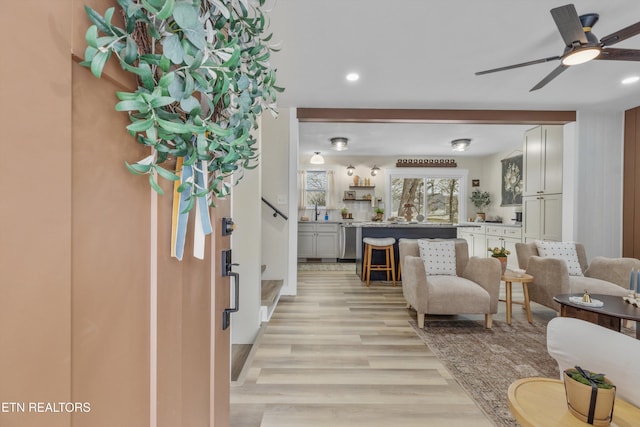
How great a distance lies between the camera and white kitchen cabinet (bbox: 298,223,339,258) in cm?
659

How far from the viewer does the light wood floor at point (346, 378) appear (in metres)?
1.65

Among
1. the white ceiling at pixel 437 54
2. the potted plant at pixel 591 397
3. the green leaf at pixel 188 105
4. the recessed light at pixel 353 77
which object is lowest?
the potted plant at pixel 591 397

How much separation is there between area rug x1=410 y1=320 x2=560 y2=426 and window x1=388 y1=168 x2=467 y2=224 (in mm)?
4446

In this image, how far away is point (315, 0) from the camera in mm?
2004

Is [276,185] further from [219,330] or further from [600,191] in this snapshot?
[600,191]

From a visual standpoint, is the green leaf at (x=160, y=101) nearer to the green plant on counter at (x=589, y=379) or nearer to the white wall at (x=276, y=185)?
the green plant on counter at (x=589, y=379)

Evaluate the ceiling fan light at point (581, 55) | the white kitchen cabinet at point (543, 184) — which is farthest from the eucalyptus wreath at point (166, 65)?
the white kitchen cabinet at point (543, 184)

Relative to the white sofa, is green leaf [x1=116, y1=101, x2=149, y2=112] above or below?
above

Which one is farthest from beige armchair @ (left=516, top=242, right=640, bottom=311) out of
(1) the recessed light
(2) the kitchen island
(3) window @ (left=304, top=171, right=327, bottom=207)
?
(3) window @ (left=304, top=171, right=327, bottom=207)

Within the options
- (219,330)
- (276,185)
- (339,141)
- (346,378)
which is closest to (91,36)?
(219,330)

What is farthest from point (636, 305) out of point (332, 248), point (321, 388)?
point (332, 248)

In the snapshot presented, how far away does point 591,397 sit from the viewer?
83 centimetres

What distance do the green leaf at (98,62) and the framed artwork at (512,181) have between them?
280 inches

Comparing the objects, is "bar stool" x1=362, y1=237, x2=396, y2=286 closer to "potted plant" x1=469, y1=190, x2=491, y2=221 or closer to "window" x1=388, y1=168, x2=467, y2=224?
"window" x1=388, y1=168, x2=467, y2=224
